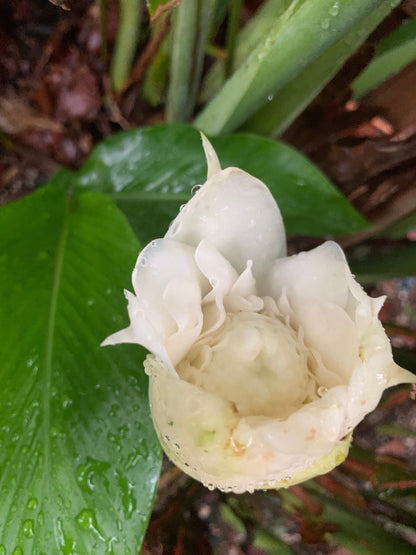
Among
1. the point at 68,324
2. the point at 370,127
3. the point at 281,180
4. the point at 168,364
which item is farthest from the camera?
the point at 370,127

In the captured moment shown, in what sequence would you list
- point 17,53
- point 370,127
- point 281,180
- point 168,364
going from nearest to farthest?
point 168,364 < point 281,180 < point 370,127 < point 17,53

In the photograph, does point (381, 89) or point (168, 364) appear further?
point (381, 89)

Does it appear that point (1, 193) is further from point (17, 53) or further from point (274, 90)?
point (274, 90)

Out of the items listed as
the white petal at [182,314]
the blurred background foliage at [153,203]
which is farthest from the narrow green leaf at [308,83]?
the white petal at [182,314]

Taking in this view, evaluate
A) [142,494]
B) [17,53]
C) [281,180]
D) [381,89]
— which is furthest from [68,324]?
[17,53]

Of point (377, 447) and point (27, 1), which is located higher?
point (27, 1)

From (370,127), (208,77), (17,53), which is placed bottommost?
(370,127)

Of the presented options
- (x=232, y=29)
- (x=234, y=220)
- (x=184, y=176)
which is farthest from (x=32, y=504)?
(x=232, y=29)

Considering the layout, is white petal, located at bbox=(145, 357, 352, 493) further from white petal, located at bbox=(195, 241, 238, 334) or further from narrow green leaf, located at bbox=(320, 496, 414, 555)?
narrow green leaf, located at bbox=(320, 496, 414, 555)
